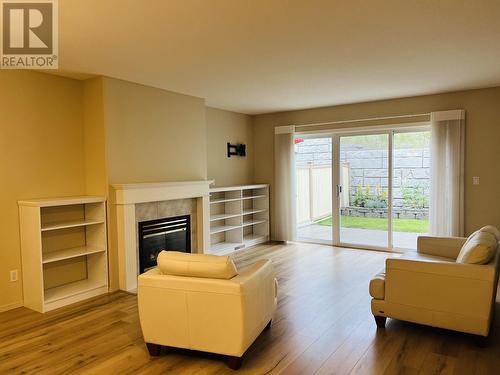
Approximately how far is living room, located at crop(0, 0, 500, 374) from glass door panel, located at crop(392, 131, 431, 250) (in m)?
0.03

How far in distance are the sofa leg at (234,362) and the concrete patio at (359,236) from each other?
14.4ft

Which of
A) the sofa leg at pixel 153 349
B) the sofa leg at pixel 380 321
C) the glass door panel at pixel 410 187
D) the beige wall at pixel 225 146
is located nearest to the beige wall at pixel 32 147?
the sofa leg at pixel 153 349

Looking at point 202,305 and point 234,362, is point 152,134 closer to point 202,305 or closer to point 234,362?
point 202,305

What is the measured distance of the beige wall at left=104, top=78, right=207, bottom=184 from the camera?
4.35m

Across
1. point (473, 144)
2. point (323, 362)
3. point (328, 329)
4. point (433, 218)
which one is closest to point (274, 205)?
point (433, 218)

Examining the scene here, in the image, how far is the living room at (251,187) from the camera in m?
2.64

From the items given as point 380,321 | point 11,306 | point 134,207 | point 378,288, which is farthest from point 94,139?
point 380,321

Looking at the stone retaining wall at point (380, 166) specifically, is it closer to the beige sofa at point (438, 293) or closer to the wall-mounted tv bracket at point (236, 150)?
the wall-mounted tv bracket at point (236, 150)

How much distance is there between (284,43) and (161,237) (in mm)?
2963

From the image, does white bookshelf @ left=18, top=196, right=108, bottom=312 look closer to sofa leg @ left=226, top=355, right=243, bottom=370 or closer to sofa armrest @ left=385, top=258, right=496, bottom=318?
sofa leg @ left=226, top=355, right=243, bottom=370

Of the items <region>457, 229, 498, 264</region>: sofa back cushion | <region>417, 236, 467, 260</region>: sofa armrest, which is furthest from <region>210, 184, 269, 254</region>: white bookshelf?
<region>457, 229, 498, 264</region>: sofa back cushion

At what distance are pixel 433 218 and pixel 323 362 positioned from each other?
379 centimetres

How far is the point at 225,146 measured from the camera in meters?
6.71

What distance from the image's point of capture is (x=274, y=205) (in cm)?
718
